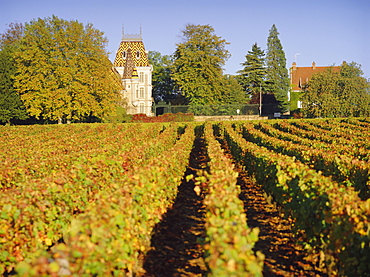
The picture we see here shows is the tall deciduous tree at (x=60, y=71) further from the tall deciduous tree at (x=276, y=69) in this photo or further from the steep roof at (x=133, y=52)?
the tall deciduous tree at (x=276, y=69)

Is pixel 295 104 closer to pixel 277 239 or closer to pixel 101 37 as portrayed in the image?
pixel 101 37

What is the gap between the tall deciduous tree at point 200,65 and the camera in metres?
65.7

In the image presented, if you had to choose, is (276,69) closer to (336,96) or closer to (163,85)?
(163,85)

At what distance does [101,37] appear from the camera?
1847 inches

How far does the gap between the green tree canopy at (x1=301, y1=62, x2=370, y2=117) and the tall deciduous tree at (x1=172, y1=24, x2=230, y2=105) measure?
18.1 metres

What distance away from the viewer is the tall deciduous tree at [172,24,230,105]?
65688mm

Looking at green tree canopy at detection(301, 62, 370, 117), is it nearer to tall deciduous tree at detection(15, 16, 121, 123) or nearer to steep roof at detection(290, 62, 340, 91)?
tall deciduous tree at detection(15, 16, 121, 123)

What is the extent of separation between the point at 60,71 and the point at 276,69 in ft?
175

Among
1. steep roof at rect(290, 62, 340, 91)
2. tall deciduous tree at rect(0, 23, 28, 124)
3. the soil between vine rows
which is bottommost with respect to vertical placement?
the soil between vine rows

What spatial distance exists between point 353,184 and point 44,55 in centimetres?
3891

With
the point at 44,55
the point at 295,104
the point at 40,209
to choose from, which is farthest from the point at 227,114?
the point at 40,209

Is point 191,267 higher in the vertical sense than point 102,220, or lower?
lower

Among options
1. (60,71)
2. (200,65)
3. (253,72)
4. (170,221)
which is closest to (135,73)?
(200,65)

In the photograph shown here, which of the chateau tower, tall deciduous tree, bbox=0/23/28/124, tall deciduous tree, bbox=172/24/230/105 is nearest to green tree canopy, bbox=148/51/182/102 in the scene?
the chateau tower
